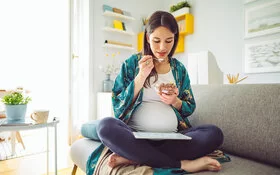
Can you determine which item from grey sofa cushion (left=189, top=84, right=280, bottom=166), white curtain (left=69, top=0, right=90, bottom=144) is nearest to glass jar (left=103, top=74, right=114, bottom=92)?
white curtain (left=69, top=0, right=90, bottom=144)

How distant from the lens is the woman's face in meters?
0.97

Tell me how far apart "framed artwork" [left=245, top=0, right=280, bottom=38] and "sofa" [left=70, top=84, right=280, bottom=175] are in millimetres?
1717

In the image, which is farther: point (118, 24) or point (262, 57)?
point (118, 24)

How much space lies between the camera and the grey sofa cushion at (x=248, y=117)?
87 centimetres

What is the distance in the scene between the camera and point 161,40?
0.98m

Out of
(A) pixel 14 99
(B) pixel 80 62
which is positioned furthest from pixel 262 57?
(A) pixel 14 99

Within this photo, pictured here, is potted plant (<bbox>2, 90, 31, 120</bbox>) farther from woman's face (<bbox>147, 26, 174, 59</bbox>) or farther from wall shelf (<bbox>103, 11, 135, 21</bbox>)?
wall shelf (<bbox>103, 11, 135, 21</bbox>)

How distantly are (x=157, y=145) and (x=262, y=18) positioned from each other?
239 centimetres

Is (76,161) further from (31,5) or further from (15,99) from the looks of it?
(31,5)

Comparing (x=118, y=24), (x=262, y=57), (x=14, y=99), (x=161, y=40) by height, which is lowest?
(x=14, y=99)

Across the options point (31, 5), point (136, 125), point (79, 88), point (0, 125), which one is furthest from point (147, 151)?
point (31, 5)

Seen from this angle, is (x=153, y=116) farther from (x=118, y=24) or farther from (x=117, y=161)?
(x=118, y=24)

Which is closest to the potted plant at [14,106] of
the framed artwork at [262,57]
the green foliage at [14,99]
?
the green foliage at [14,99]

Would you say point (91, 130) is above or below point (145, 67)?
below
